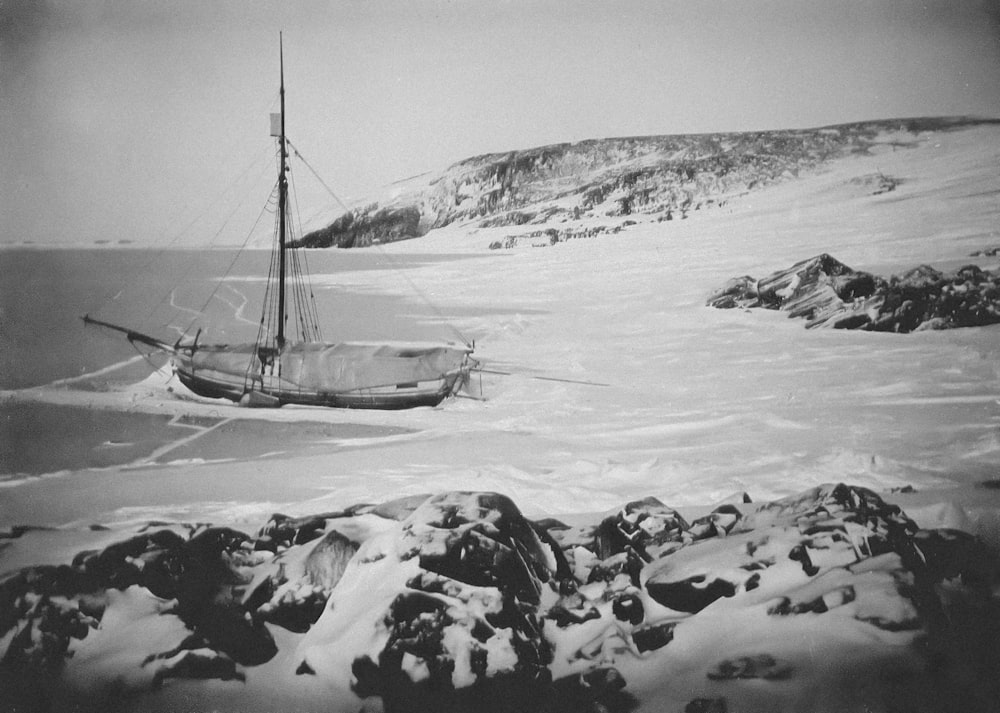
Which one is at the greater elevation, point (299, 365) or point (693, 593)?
point (299, 365)

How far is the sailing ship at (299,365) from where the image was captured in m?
3.04

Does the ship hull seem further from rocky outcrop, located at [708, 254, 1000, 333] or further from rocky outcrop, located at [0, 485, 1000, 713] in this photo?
rocky outcrop, located at [708, 254, 1000, 333]

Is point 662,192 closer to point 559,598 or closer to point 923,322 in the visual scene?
point 923,322

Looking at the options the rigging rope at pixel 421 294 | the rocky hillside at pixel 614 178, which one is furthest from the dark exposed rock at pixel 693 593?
the rocky hillside at pixel 614 178

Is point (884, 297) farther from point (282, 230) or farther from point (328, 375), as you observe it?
point (282, 230)

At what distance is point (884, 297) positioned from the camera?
10.3ft

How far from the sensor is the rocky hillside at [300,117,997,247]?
3.23 metres

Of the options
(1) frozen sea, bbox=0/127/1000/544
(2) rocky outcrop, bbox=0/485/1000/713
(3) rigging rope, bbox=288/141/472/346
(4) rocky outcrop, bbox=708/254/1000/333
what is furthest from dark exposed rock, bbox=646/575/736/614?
(3) rigging rope, bbox=288/141/472/346

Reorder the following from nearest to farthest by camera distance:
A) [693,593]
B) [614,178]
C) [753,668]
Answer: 1. [753,668]
2. [693,593]
3. [614,178]

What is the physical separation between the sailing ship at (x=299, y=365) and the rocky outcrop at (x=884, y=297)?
129 centimetres

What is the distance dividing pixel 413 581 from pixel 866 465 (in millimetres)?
1841

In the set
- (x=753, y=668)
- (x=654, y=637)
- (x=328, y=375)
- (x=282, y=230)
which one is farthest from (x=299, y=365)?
(x=753, y=668)

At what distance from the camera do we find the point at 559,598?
286 cm

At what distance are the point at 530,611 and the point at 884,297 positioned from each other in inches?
77.3
